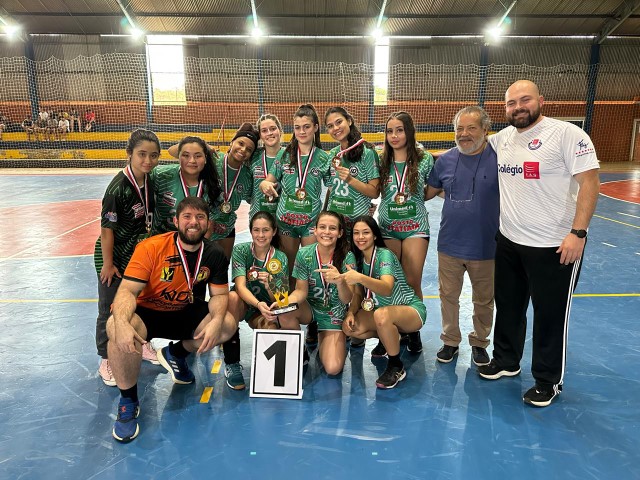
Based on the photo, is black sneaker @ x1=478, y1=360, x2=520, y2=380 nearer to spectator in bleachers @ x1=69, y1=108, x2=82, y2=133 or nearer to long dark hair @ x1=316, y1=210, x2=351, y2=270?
long dark hair @ x1=316, y1=210, x2=351, y2=270

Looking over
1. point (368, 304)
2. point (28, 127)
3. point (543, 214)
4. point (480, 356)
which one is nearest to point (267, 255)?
point (368, 304)

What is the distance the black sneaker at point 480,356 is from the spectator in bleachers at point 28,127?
73.4 ft

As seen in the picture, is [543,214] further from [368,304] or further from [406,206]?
[368,304]

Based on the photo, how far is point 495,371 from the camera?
3.47 meters

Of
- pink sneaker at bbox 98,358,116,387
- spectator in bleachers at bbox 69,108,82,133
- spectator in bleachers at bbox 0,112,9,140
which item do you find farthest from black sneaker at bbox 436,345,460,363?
spectator in bleachers at bbox 0,112,9,140

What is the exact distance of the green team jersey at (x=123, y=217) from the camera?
10.5 ft

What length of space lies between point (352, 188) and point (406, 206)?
0.47 m

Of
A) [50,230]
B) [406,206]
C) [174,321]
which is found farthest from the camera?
[50,230]

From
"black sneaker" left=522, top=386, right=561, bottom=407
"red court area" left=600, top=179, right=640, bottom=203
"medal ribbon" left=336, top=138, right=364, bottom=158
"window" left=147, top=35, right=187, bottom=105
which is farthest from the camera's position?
"window" left=147, top=35, right=187, bottom=105

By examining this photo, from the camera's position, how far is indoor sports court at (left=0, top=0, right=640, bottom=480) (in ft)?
8.75

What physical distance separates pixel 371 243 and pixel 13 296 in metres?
4.13

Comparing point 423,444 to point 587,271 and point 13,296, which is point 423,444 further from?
point 13,296

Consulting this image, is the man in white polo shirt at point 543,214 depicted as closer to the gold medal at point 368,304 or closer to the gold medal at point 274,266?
the gold medal at point 368,304

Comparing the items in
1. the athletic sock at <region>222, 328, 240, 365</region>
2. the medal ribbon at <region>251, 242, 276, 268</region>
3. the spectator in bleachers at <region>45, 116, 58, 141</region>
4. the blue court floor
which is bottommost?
the blue court floor
